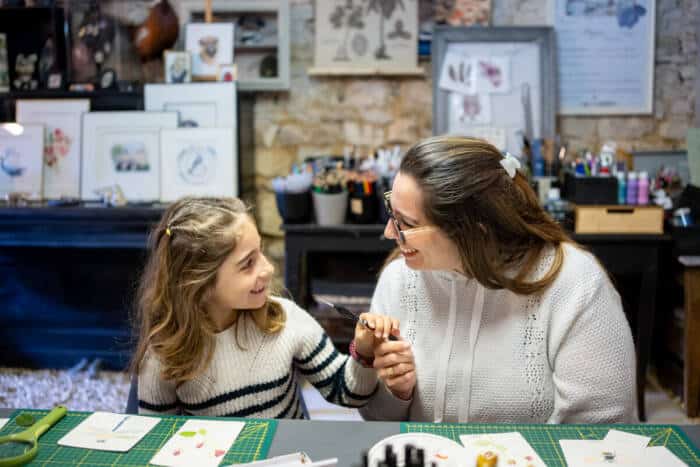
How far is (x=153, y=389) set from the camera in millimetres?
1521

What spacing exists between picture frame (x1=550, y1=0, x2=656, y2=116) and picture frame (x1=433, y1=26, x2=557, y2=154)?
0.11 meters

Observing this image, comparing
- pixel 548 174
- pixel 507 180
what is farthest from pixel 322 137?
pixel 507 180

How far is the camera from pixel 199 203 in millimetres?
1631

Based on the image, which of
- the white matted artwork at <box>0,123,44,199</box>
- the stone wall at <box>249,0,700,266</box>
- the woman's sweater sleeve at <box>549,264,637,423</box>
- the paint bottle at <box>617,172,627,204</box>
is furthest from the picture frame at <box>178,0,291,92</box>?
the woman's sweater sleeve at <box>549,264,637,423</box>

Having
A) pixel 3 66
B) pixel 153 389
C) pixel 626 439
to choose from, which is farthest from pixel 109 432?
pixel 3 66

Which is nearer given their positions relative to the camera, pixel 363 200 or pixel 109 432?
pixel 109 432

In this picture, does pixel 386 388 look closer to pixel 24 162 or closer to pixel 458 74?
pixel 458 74

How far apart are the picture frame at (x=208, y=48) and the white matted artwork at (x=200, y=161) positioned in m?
0.30

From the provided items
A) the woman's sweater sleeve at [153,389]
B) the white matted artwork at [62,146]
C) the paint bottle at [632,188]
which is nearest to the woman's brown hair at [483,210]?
the woman's sweater sleeve at [153,389]

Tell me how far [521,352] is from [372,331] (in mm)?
347

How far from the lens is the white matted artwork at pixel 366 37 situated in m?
3.39

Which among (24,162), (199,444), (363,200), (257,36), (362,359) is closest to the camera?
(199,444)

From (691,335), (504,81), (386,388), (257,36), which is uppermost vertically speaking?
(257,36)

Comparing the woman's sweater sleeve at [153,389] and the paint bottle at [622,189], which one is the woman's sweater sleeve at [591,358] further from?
the paint bottle at [622,189]
